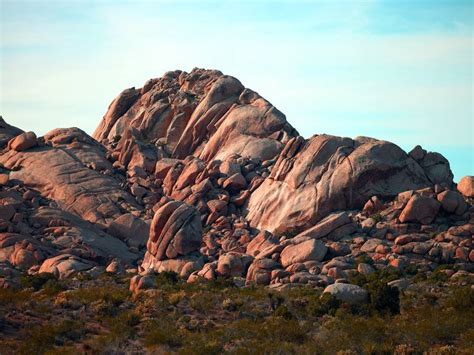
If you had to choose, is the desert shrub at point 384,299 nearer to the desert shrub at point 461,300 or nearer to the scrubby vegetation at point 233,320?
the scrubby vegetation at point 233,320

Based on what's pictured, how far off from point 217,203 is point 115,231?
1161cm

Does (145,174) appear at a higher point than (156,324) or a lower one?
higher

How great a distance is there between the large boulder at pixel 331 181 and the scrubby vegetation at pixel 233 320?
57.4ft

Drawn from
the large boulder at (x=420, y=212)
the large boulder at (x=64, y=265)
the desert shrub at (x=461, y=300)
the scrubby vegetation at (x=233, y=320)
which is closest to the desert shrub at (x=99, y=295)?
the scrubby vegetation at (x=233, y=320)

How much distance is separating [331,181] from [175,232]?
55.3 ft

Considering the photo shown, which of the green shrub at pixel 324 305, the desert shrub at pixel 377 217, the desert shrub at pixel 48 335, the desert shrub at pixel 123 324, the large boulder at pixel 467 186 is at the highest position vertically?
the large boulder at pixel 467 186

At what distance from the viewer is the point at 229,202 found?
95688 mm

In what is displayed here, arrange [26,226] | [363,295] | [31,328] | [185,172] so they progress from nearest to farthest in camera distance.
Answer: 1. [31,328]
2. [363,295]
3. [26,226]
4. [185,172]

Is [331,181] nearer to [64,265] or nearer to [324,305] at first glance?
[64,265]

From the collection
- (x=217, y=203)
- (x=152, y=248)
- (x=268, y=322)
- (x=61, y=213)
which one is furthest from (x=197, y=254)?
(x=268, y=322)

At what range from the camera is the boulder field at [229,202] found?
7850cm

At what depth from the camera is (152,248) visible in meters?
84.7

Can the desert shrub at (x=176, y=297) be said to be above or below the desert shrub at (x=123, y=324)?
above

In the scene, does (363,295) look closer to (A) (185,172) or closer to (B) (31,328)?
(B) (31,328)
